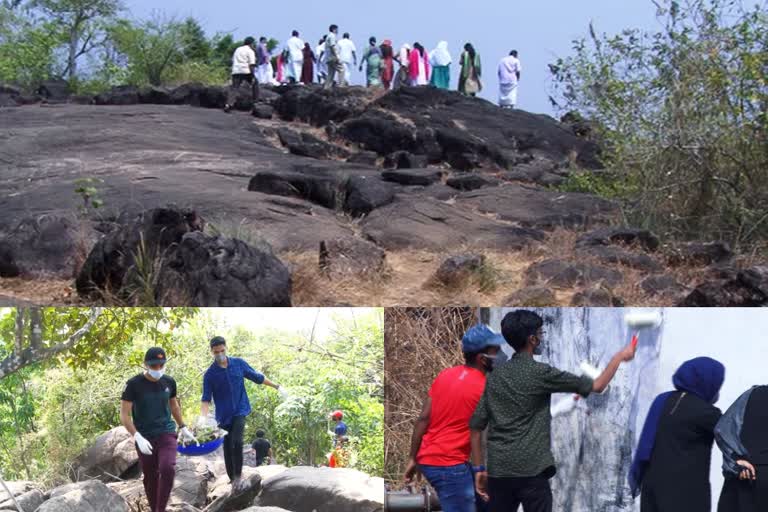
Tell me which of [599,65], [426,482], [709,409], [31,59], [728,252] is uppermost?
[31,59]

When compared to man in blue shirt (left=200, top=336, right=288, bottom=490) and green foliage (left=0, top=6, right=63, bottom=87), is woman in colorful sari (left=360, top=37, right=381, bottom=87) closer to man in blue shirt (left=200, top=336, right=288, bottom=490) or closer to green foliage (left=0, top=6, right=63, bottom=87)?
green foliage (left=0, top=6, right=63, bottom=87)

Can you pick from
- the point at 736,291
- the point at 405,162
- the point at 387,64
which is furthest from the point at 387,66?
the point at 736,291

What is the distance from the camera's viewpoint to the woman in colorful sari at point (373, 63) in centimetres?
3403

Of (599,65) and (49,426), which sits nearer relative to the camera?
(49,426)

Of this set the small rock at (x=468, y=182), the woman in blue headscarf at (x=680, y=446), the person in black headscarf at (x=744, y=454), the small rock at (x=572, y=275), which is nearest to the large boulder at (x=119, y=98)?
the small rock at (x=468, y=182)

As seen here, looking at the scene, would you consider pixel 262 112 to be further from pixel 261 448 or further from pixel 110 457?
pixel 110 457

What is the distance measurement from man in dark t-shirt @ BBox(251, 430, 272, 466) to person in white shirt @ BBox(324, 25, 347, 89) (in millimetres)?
26316

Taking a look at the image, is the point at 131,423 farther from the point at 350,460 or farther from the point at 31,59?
the point at 31,59

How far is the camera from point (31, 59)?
3888cm

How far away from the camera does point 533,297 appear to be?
Answer: 12016 mm

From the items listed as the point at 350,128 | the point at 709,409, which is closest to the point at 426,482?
the point at 709,409

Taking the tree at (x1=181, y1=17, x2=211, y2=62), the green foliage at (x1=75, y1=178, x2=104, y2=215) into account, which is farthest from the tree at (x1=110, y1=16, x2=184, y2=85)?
the green foliage at (x1=75, y1=178, x2=104, y2=215)

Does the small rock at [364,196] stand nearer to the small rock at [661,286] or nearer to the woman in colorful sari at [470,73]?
the small rock at [661,286]

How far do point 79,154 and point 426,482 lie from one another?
49.5ft
